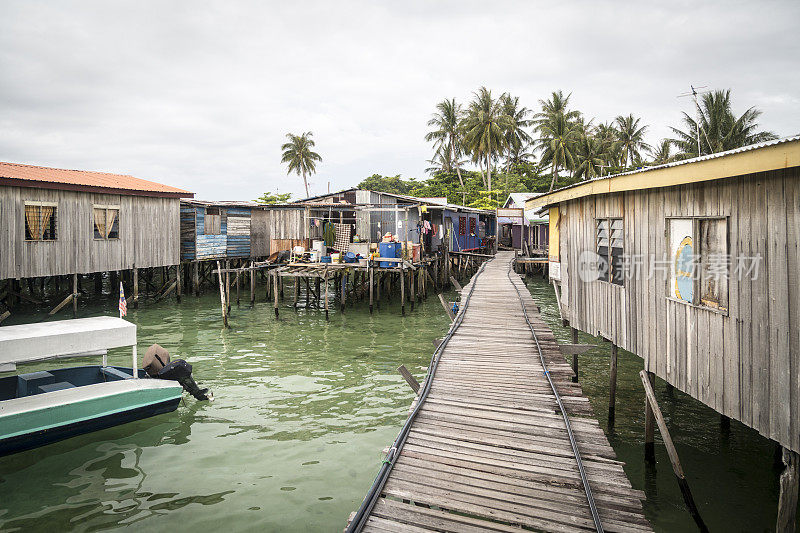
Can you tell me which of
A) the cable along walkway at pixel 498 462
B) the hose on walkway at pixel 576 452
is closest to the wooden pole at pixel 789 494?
the cable along walkway at pixel 498 462

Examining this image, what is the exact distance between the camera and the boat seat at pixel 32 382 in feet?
31.1

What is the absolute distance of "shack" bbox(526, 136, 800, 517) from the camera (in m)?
5.02

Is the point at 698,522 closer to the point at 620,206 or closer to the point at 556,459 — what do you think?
the point at 556,459

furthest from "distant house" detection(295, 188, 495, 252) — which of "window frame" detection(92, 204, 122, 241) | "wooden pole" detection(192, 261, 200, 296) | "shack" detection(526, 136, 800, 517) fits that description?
"shack" detection(526, 136, 800, 517)

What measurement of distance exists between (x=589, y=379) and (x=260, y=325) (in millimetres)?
12681

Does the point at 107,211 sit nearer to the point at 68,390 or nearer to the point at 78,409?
→ the point at 68,390

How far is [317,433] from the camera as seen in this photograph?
951cm

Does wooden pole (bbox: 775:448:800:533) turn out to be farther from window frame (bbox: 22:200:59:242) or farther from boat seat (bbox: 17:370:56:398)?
window frame (bbox: 22:200:59:242)

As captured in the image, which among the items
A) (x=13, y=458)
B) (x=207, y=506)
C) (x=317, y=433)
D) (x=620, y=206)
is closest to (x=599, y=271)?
(x=620, y=206)

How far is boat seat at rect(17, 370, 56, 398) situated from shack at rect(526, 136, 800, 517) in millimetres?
11290

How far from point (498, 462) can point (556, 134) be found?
48.9 metres

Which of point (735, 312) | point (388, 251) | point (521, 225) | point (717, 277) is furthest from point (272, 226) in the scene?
point (735, 312)

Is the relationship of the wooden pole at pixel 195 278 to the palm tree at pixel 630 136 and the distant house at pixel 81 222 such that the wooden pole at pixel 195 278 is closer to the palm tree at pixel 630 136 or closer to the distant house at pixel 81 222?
the distant house at pixel 81 222

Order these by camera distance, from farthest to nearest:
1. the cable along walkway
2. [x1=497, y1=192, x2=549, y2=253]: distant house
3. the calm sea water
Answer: [x1=497, y1=192, x2=549, y2=253]: distant house → the calm sea water → the cable along walkway
